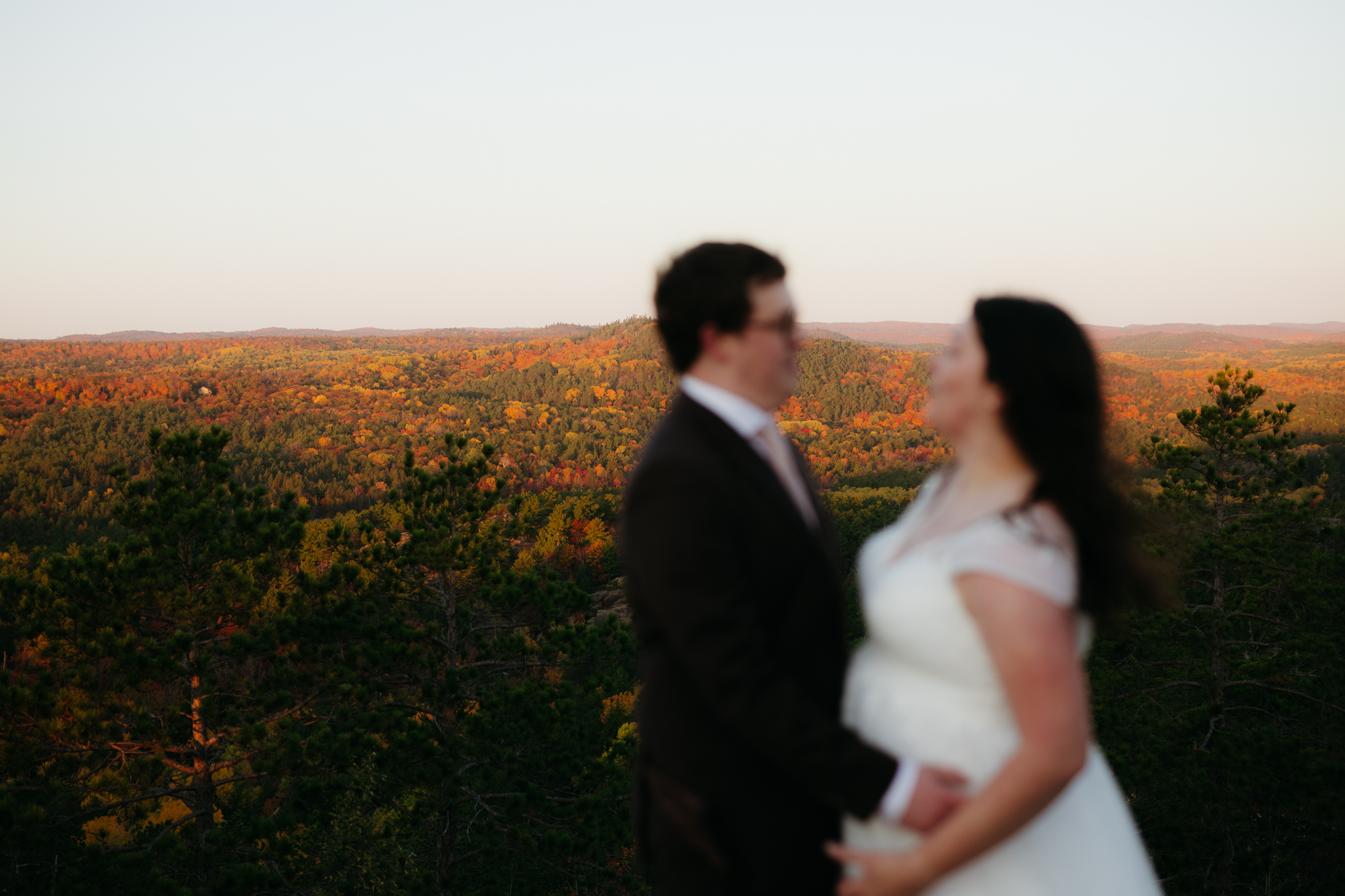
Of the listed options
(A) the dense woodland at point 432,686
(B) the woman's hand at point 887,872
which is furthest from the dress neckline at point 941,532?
(A) the dense woodland at point 432,686

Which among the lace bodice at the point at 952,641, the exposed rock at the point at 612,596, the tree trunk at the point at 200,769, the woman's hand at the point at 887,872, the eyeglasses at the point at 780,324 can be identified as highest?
the eyeglasses at the point at 780,324

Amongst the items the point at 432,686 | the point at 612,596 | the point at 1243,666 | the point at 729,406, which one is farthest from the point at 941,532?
the point at 612,596

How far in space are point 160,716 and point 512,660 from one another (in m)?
3.48

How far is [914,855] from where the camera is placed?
1.33 meters

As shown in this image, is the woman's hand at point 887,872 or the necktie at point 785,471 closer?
the woman's hand at point 887,872

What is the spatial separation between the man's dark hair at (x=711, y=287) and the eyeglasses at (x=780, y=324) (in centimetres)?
2

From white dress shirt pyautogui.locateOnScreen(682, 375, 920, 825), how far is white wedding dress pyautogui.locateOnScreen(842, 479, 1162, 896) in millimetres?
97

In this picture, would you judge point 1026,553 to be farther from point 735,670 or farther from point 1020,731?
point 735,670

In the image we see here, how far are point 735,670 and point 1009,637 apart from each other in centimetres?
45

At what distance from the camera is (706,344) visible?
1.55m

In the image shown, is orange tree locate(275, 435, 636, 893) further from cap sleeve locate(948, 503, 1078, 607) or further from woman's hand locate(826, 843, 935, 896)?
cap sleeve locate(948, 503, 1078, 607)

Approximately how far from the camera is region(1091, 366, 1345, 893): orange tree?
9148 mm

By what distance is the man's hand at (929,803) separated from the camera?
4.33 ft

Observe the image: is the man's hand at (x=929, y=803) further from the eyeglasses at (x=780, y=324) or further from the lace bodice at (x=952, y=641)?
the eyeglasses at (x=780, y=324)
